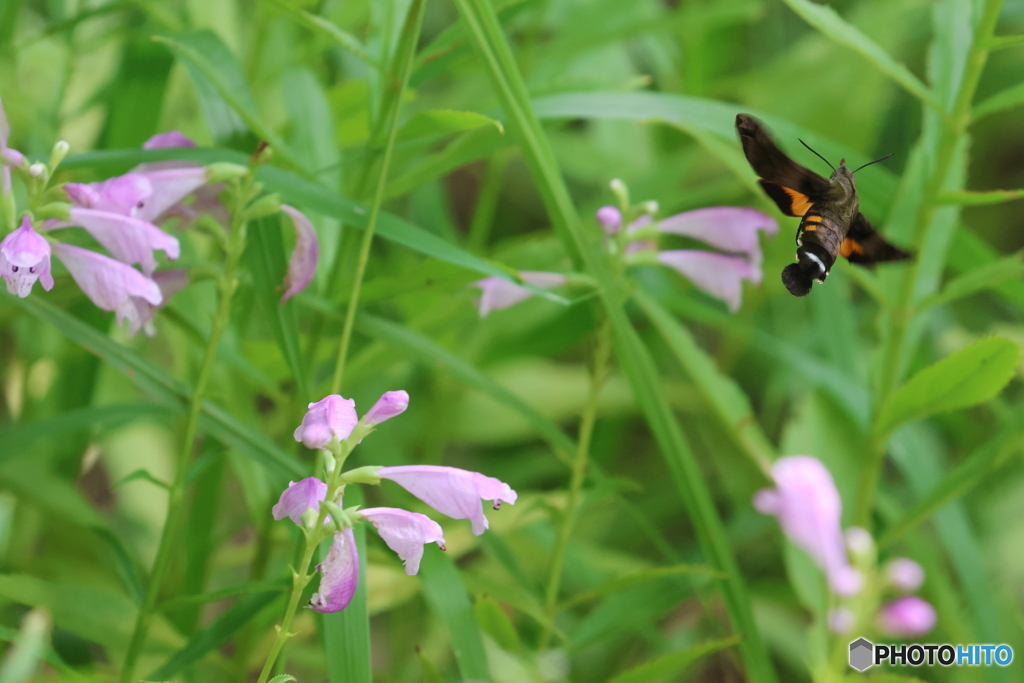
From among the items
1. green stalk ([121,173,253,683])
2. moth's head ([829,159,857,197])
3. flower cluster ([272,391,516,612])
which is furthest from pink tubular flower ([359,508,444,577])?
moth's head ([829,159,857,197])

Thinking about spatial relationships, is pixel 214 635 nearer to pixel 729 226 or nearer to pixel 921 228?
pixel 729 226

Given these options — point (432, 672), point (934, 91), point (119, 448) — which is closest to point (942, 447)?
point (934, 91)

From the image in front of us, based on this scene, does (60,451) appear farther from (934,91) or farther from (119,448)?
(934,91)

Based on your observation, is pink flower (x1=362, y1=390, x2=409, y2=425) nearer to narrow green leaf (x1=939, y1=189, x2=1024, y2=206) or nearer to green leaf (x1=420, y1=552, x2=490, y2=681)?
green leaf (x1=420, y1=552, x2=490, y2=681)

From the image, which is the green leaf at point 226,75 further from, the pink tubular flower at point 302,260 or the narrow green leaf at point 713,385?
the narrow green leaf at point 713,385

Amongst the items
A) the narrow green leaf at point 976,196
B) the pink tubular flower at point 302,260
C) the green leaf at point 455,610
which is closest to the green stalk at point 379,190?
the pink tubular flower at point 302,260

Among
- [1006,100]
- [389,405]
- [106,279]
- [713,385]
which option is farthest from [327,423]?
[1006,100]
